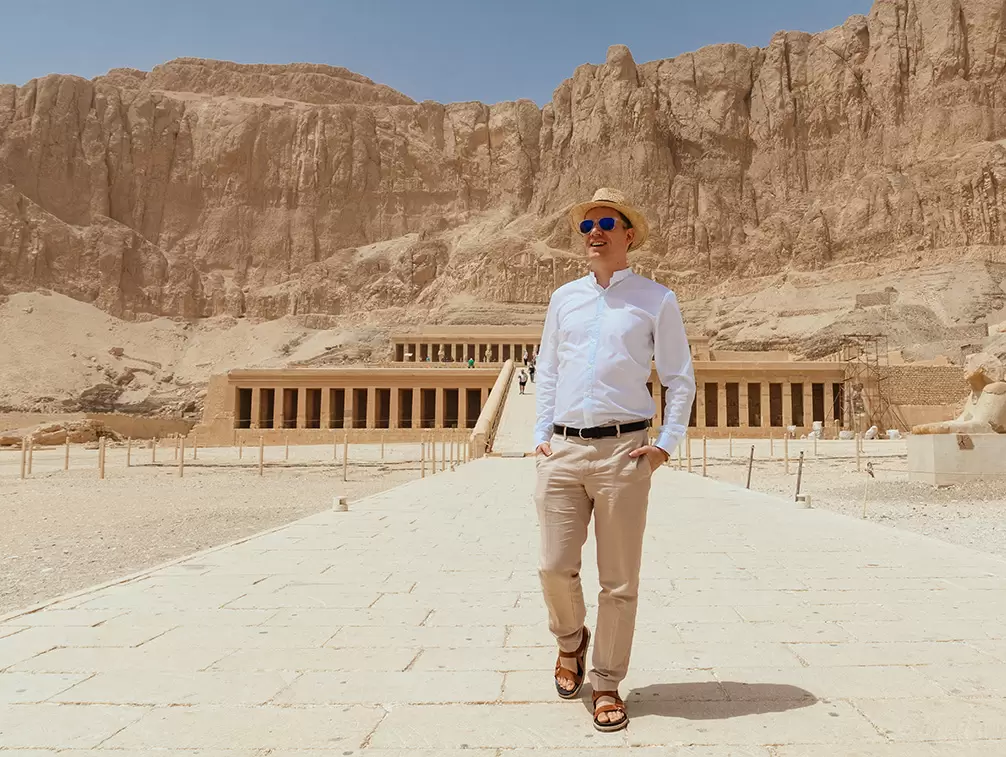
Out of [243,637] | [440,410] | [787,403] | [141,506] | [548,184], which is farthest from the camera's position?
[548,184]

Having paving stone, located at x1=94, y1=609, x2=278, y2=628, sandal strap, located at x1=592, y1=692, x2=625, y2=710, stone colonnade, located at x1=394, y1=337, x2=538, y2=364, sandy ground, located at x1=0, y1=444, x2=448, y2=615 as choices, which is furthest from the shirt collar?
stone colonnade, located at x1=394, y1=337, x2=538, y2=364

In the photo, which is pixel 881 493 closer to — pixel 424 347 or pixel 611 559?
pixel 611 559

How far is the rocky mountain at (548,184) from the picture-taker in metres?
65.7

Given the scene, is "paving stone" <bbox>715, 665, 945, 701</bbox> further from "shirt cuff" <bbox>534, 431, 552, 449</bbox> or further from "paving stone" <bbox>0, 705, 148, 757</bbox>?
"paving stone" <bbox>0, 705, 148, 757</bbox>

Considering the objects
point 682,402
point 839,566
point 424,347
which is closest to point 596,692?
point 682,402

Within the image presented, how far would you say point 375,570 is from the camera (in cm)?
585

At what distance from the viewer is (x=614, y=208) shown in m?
3.44

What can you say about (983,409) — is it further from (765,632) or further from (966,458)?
(765,632)

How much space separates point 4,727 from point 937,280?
64.2 metres

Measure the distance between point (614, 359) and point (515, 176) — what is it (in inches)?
3402

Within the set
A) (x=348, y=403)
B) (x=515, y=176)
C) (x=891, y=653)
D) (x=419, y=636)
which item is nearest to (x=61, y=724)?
(x=419, y=636)

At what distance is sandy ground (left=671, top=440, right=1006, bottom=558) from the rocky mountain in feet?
111

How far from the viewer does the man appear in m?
3.13

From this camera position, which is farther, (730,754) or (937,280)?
(937,280)
